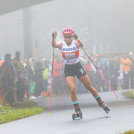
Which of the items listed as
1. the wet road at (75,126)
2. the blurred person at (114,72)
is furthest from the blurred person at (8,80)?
the blurred person at (114,72)

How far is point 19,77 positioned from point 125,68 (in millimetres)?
→ 5402

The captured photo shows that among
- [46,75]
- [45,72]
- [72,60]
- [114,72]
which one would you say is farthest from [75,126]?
[114,72]

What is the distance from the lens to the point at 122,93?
52.6 feet

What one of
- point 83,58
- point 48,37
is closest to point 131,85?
point 83,58

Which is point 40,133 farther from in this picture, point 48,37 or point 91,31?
point 91,31

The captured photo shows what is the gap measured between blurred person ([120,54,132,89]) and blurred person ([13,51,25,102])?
5022 millimetres

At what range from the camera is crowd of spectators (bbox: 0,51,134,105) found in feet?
46.1

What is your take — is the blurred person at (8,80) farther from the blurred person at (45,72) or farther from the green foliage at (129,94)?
the green foliage at (129,94)

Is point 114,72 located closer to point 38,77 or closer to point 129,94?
point 129,94

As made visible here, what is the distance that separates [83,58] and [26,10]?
3.08 m

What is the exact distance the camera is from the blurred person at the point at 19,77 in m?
14.2

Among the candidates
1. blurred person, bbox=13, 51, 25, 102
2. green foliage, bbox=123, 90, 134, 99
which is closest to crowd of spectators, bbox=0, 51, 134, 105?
blurred person, bbox=13, 51, 25, 102

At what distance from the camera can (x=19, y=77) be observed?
47.2 feet

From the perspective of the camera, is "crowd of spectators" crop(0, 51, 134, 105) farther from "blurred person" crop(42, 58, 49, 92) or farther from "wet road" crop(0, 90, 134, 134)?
"wet road" crop(0, 90, 134, 134)
